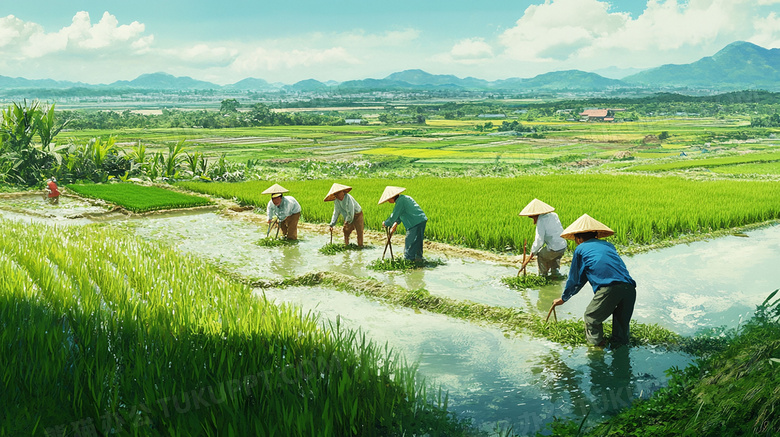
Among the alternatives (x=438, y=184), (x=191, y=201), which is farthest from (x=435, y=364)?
(x=438, y=184)

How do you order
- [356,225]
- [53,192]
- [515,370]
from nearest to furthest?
[515,370] < [356,225] < [53,192]

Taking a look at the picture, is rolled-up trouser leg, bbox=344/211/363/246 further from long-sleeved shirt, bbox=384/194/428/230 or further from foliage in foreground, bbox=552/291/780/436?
foliage in foreground, bbox=552/291/780/436

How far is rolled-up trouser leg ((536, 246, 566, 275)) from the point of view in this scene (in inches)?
247

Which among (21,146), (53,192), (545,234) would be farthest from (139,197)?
(545,234)

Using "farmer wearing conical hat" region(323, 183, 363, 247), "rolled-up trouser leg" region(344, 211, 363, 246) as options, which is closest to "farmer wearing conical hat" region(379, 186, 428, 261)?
"farmer wearing conical hat" region(323, 183, 363, 247)

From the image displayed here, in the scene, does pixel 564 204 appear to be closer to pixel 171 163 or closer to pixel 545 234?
pixel 545 234

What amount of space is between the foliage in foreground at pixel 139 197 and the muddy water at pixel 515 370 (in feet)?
29.0

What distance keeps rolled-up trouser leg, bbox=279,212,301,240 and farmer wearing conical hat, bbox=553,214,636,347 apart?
17.1 ft

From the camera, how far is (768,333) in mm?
3793

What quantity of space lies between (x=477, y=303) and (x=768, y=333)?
2.38 meters

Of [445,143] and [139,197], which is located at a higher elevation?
[445,143]

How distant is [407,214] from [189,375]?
412cm

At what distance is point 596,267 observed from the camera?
13.9ft

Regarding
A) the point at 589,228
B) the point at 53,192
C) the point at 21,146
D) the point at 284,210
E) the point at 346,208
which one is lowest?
the point at 53,192
